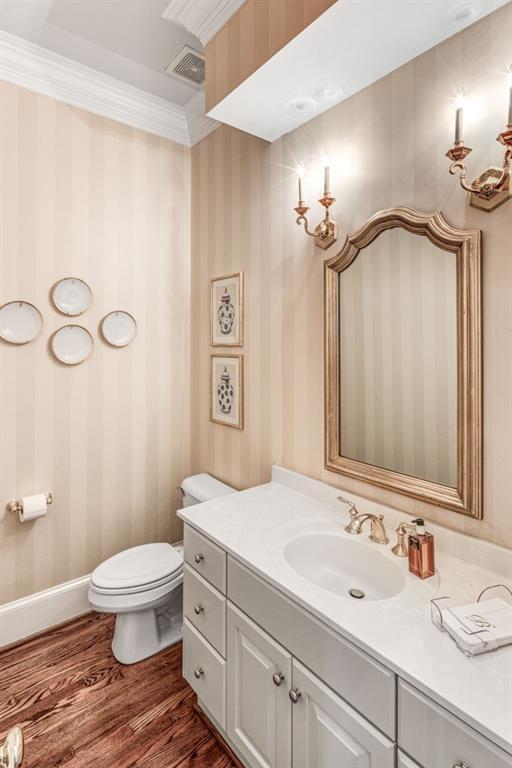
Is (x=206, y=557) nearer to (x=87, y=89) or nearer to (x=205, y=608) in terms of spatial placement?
(x=205, y=608)

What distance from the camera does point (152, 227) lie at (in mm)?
2494

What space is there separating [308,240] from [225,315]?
0.72 m

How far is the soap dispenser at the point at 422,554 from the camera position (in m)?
1.18

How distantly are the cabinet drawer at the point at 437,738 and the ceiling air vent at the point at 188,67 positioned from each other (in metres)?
2.57

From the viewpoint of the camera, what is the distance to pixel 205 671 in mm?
1562

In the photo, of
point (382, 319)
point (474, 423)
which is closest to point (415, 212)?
point (382, 319)

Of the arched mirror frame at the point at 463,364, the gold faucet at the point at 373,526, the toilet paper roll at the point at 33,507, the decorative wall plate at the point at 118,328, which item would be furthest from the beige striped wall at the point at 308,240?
the toilet paper roll at the point at 33,507

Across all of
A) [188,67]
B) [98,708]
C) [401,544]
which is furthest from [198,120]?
[98,708]

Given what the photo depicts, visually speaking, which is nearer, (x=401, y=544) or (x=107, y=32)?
(x=401, y=544)

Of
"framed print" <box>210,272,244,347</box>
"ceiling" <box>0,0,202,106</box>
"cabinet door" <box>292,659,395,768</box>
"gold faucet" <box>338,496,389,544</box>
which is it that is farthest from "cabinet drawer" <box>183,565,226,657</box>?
"ceiling" <box>0,0,202,106</box>

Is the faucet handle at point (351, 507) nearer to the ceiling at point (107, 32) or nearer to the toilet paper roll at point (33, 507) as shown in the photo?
the toilet paper roll at point (33, 507)

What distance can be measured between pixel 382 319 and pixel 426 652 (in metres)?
1.04

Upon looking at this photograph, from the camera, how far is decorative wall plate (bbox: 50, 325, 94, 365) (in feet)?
7.14

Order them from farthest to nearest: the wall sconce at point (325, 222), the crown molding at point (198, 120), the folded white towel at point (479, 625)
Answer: the crown molding at point (198, 120) < the wall sconce at point (325, 222) < the folded white towel at point (479, 625)
